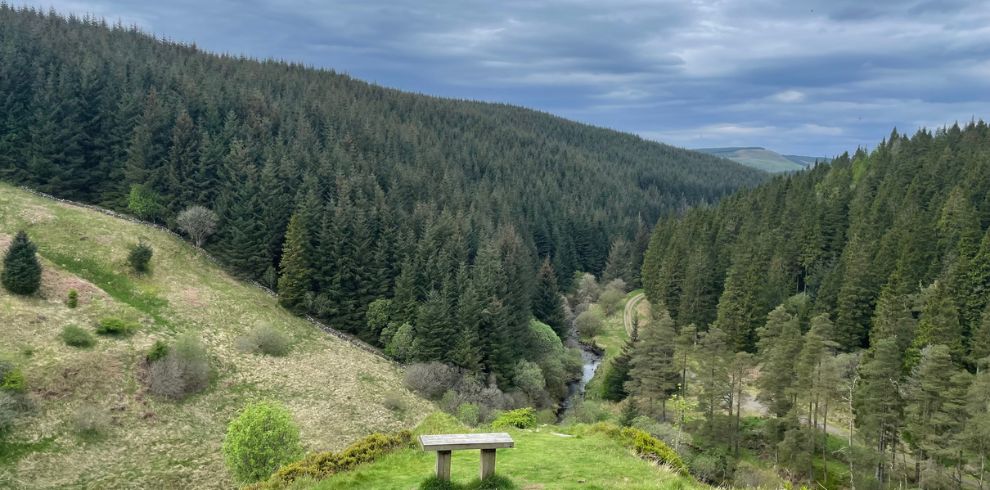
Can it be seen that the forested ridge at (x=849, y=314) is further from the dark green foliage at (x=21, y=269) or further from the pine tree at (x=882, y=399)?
the dark green foliage at (x=21, y=269)

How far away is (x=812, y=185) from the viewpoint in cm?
11262

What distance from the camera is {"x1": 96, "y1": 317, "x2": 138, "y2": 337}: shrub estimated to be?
45.3 metres

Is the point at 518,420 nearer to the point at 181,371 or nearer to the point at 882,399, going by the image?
the point at 882,399

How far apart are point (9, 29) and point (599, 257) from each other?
115 metres

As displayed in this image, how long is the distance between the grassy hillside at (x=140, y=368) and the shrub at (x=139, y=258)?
2.80 feet

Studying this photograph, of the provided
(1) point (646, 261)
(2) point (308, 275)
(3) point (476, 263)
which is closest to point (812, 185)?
(1) point (646, 261)

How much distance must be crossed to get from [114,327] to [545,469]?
140ft

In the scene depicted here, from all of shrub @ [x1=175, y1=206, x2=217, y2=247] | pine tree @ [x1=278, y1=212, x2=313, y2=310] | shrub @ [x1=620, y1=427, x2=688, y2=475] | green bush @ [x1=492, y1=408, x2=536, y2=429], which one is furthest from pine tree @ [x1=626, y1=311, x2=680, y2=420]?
shrub @ [x1=175, y1=206, x2=217, y2=247]

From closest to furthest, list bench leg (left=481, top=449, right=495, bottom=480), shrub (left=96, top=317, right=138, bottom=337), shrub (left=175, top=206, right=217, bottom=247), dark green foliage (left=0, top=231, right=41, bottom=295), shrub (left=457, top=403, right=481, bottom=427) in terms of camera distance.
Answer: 1. bench leg (left=481, top=449, right=495, bottom=480)
2. dark green foliage (left=0, top=231, right=41, bottom=295)
3. shrub (left=96, top=317, right=138, bottom=337)
4. shrub (left=457, top=403, right=481, bottom=427)
5. shrub (left=175, top=206, right=217, bottom=247)

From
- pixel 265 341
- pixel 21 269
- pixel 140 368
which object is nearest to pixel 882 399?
pixel 265 341

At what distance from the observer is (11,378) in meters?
36.4

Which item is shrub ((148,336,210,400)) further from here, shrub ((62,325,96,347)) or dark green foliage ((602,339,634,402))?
dark green foliage ((602,339,634,402))

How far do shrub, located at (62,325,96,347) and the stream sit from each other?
39575 millimetres

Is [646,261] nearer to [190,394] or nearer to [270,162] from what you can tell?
[270,162]
